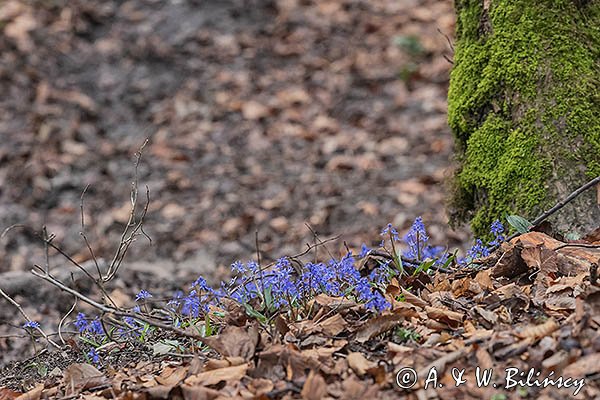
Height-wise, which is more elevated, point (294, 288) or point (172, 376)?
point (294, 288)

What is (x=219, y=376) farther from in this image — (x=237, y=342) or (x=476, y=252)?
(x=476, y=252)

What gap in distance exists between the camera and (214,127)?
780 centimetres

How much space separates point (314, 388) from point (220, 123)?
5.86 m

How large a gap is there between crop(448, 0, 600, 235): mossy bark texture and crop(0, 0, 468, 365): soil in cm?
197

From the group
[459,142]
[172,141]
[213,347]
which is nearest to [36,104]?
[172,141]

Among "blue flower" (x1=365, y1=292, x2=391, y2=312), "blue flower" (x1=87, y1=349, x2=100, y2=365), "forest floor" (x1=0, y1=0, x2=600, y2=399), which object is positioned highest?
"forest floor" (x1=0, y1=0, x2=600, y2=399)

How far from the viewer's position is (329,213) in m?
6.56

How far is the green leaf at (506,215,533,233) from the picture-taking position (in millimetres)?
3296

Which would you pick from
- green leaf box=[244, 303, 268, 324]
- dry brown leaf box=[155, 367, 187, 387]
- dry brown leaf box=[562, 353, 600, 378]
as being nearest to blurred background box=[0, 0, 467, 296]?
green leaf box=[244, 303, 268, 324]

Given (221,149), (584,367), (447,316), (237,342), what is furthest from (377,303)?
(221,149)

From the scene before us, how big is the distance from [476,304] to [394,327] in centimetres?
35

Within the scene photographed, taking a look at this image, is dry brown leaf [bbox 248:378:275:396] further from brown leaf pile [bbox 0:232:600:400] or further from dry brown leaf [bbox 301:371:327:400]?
dry brown leaf [bbox 301:371:327:400]

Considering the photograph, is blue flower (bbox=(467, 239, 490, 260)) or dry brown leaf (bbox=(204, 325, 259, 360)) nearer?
dry brown leaf (bbox=(204, 325, 259, 360))

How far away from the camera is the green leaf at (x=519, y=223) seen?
3.30 meters
